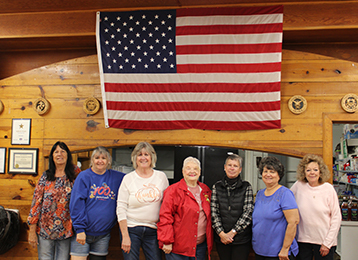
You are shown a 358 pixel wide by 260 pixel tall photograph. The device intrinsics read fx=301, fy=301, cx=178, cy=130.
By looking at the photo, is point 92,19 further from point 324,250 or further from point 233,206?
point 324,250

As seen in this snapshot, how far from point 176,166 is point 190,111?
1.78 m

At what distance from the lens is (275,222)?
2.42 m

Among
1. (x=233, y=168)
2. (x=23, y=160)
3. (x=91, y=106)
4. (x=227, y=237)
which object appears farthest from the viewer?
(x=23, y=160)

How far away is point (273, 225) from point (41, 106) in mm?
2924

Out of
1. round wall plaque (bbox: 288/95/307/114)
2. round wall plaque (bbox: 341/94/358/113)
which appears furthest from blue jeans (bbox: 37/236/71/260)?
round wall plaque (bbox: 341/94/358/113)

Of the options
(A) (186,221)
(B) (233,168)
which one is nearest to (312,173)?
(B) (233,168)

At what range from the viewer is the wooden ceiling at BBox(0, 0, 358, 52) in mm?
3100

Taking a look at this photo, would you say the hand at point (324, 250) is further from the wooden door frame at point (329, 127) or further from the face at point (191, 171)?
the face at point (191, 171)

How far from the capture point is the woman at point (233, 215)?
2.52m

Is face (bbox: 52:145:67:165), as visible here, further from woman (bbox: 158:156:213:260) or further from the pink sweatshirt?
the pink sweatshirt

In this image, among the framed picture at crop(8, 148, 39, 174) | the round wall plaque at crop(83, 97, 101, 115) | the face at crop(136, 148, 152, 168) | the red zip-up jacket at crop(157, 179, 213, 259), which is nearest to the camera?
the red zip-up jacket at crop(157, 179, 213, 259)

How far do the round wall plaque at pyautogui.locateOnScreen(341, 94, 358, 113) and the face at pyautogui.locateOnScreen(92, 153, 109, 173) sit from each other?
8.35ft

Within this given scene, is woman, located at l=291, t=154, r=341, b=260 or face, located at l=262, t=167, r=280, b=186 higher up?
face, located at l=262, t=167, r=280, b=186

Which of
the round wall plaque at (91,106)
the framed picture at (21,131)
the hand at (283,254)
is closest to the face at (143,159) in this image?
the round wall plaque at (91,106)
